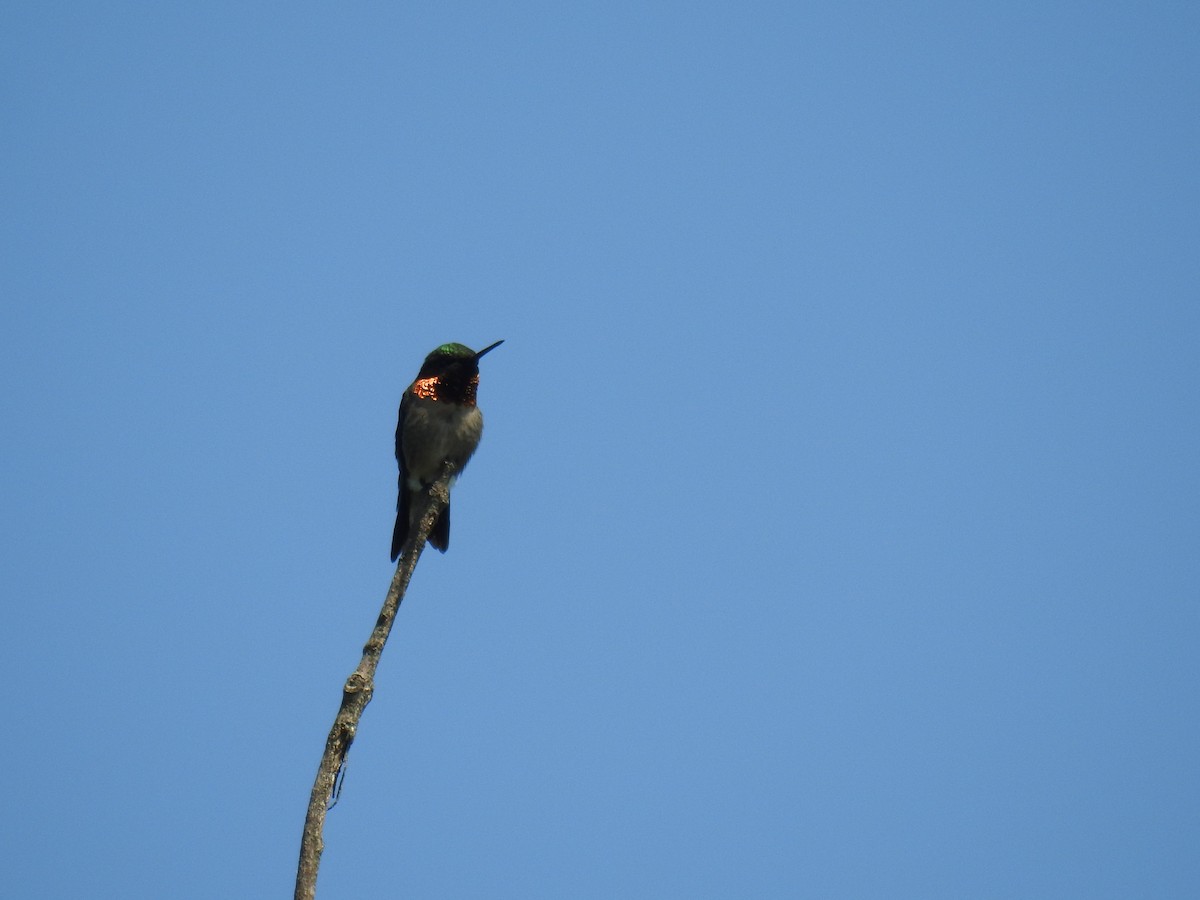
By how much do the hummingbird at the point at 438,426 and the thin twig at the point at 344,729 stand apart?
138 inches

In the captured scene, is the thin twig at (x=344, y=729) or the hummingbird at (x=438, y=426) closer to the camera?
the thin twig at (x=344, y=729)

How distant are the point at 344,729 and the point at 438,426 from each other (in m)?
4.58

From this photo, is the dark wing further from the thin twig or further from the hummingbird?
the thin twig

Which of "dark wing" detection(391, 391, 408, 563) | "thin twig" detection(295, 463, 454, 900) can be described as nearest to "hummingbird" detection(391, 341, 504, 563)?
"dark wing" detection(391, 391, 408, 563)

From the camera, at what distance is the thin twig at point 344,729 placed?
14.1 feet

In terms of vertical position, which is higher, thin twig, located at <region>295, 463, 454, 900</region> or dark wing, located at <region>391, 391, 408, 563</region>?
dark wing, located at <region>391, 391, 408, 563</region>

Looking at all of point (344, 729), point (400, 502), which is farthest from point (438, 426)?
point (344, 729)

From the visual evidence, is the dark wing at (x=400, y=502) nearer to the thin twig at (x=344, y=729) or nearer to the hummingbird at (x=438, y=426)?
the hummingbird at (x=438, y=426)

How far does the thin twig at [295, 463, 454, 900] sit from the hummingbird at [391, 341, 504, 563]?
350cm

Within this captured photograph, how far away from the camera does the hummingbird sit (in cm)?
903

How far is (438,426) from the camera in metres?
9.02

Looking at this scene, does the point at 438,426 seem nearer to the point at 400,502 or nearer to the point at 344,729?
the point at 400,502

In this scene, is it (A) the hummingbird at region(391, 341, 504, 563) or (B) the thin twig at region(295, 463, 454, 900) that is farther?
(A) the hummingbird at region(391, 341, 504, 563)

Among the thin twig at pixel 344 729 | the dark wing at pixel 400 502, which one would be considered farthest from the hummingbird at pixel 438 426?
the thin twig at pixel 344 729
